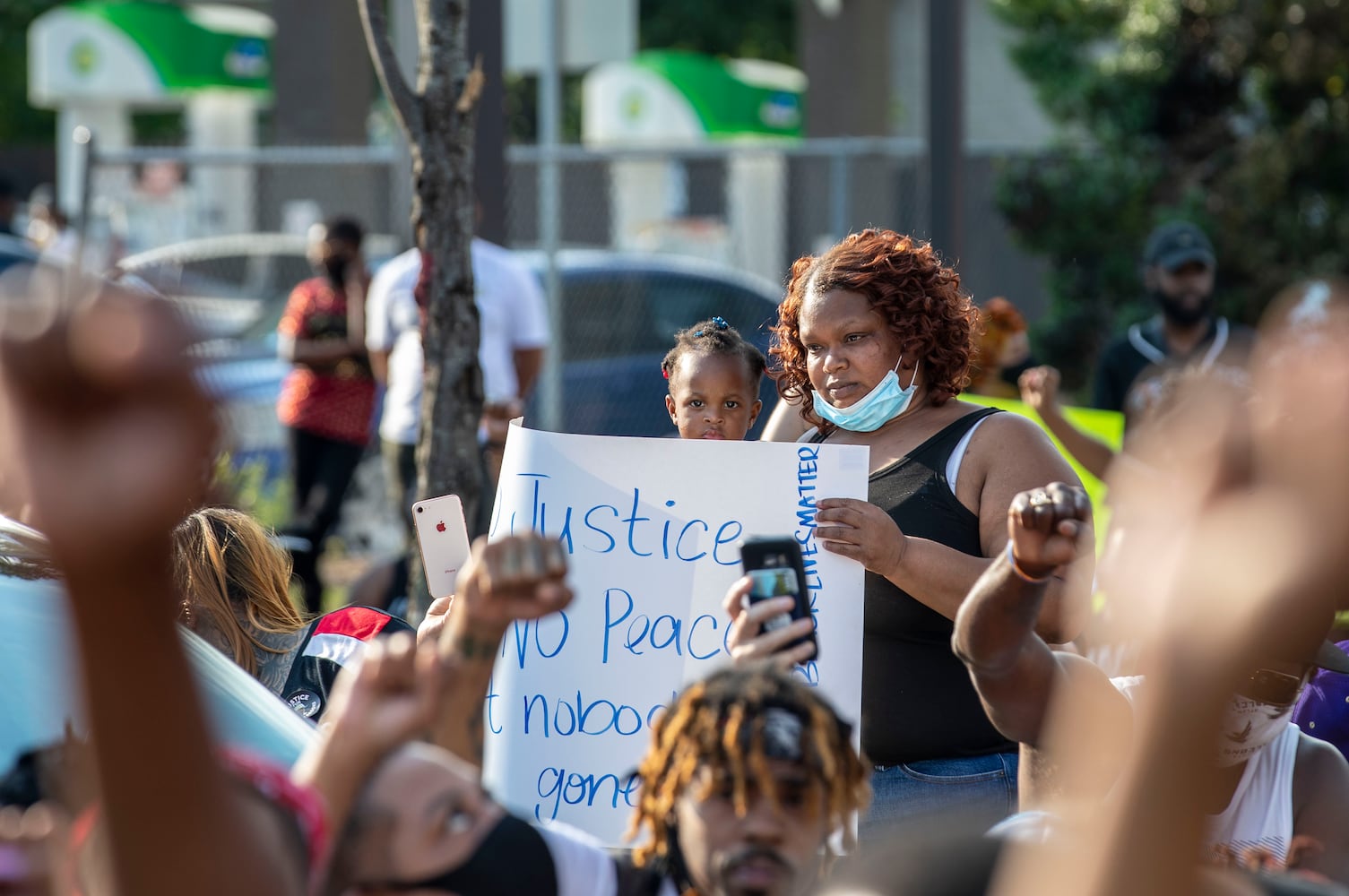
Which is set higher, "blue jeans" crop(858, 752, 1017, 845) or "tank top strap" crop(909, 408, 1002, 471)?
"tank top strap" crop(909, 408, 1002, 471)

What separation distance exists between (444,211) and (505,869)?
284 centimetres

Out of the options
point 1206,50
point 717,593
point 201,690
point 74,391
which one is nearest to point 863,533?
point 717,593

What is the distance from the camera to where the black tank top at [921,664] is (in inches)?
117

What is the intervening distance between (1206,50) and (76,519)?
11922mm

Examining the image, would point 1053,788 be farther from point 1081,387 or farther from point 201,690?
point 1081,387

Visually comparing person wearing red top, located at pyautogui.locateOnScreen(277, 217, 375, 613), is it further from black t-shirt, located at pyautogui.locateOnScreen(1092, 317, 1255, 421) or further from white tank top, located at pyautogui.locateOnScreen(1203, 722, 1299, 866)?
white tank top, located at pyautogui.locateOnScreen(1203, 722, 1299, 866)

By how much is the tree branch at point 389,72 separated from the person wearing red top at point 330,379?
11.0 feet

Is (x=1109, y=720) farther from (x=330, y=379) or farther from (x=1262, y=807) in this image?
(x=330, y=379)

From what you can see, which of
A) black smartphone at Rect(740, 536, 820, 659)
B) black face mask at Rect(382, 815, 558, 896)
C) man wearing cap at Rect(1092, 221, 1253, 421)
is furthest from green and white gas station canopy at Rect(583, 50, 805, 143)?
black face mask at Rect(382, 815, 558, 896)

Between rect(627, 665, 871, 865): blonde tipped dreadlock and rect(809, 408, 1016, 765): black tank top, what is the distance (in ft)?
2.83

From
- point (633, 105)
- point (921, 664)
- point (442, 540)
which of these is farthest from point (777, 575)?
point (633, 105)

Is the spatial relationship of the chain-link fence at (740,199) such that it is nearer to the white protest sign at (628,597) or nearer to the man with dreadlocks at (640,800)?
the white protest sign at (628,597)

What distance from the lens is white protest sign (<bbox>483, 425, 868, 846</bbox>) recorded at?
9.82ft

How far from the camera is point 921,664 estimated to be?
300 centimetres
